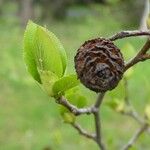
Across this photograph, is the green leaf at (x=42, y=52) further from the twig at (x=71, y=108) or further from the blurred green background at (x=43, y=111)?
the blurred green background at (x=43, y=111)

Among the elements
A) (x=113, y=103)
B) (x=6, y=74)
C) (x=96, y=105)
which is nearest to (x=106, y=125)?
(x=6, y=74)

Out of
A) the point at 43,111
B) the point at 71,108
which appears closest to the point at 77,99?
the point at 71,108

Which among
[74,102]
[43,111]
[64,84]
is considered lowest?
[43,111]

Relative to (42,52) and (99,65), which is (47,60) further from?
(99,65)

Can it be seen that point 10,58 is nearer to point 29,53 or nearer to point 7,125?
point 7,125

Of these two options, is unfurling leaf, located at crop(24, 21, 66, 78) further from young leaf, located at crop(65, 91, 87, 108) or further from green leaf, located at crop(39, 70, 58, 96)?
young leaf, located at crop(65, 91, 87, 108)

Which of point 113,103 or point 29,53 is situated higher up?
point 29,53
